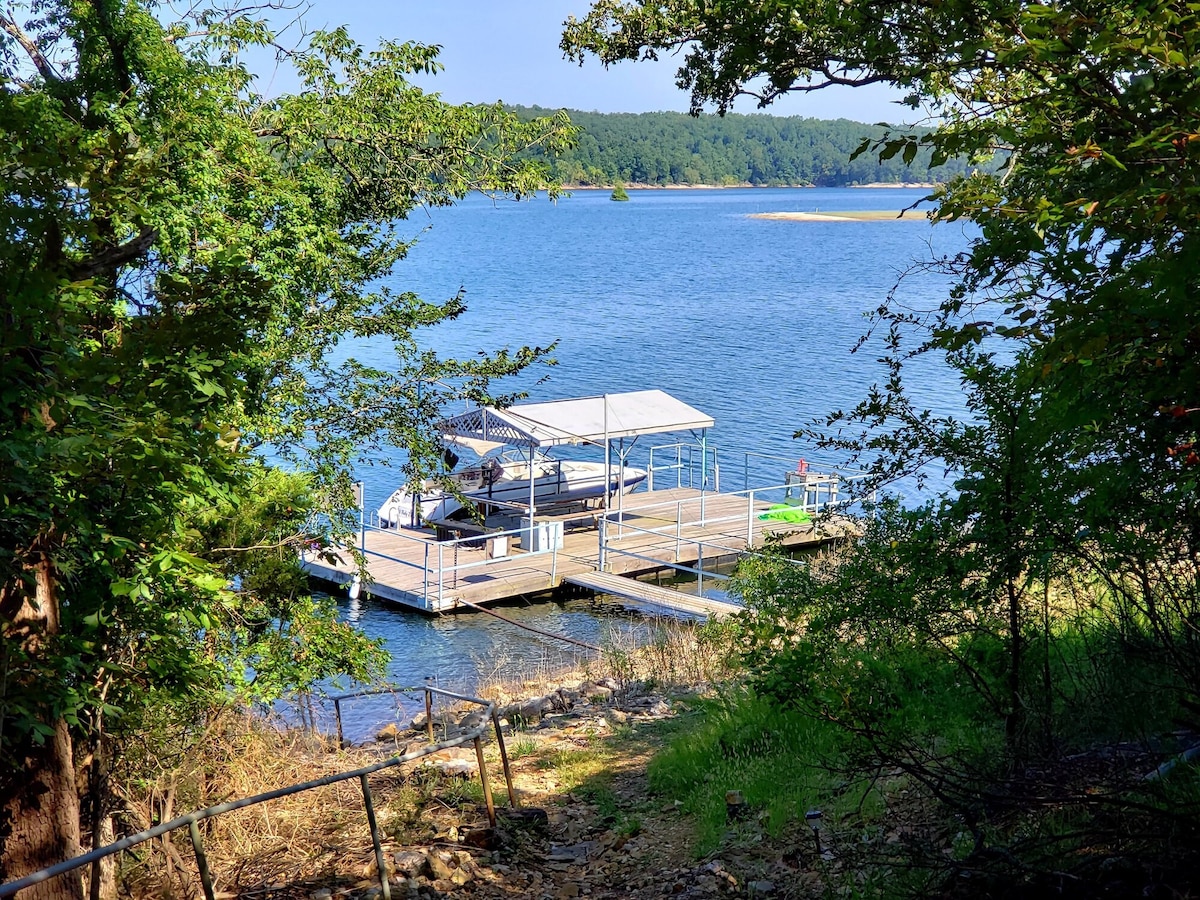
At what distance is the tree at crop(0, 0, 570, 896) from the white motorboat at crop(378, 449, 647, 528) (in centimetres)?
1195

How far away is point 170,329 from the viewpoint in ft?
17.1

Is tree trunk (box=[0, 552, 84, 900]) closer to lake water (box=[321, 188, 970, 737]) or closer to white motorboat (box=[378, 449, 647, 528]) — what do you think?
lake water (box=[321, 188, 970, 737])

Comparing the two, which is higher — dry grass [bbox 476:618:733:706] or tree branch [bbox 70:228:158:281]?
tree branch [bbox 70:228:158:281]

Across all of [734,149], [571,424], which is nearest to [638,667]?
[571,424]

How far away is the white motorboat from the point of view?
24906 millimetres

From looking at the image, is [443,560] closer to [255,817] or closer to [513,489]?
[513,489]

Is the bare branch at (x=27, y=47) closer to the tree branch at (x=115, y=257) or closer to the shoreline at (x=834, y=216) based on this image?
the tree branch at (x=115, y=257)

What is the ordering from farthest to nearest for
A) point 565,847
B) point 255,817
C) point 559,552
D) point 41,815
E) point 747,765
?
1. point 559,552
2. point 747,765
3. point 255,817
4. point 565,847
5. point 41,815

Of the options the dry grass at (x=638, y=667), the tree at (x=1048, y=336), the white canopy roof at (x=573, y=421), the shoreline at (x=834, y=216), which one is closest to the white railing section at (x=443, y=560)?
the white canopy roof at (x=573, y=421)

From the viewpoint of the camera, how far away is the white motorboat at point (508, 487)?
24.9 meters

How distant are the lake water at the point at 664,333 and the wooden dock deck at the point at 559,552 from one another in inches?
21.7

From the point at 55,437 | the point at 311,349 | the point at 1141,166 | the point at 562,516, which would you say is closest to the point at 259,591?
the point at 311,349

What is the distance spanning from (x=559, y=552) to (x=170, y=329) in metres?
18.6

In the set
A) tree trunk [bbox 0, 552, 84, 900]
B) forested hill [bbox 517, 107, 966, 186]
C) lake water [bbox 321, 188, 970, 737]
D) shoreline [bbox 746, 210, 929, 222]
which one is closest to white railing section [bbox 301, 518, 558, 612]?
lake water [bbox 321, 188, 970, 737]
